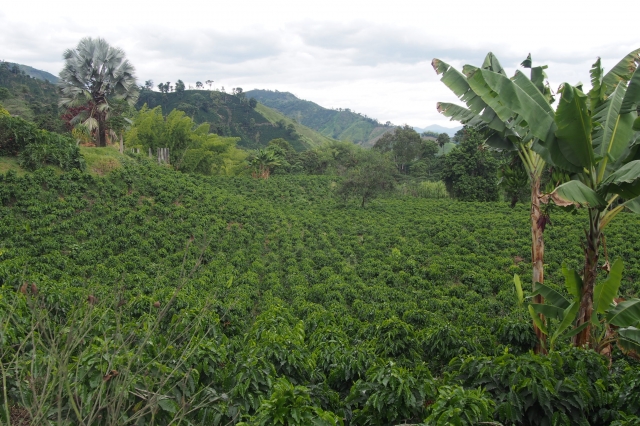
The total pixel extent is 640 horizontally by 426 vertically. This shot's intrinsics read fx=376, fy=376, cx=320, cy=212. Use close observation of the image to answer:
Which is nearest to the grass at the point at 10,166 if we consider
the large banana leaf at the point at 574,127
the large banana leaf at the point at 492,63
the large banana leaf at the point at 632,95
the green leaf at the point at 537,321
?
the large banana leaf at the point at 492,63

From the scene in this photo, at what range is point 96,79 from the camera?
16.0m

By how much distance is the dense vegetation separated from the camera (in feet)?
9.89

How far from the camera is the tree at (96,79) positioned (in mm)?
15492

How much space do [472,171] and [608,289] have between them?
27.8 meters

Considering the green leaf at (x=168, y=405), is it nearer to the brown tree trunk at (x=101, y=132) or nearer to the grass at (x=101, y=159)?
the grass at (x=101, y=159)

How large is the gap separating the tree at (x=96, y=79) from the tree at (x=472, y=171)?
2352 centimetres

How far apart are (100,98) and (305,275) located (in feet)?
39.5

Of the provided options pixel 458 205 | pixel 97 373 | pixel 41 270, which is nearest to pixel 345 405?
pixel 97 373

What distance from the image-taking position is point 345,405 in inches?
147

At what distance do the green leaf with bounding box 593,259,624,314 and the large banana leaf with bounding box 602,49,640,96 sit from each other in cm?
303

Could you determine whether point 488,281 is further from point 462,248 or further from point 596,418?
point 596,418

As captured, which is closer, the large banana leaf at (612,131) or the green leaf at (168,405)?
the green leaf at (168,405)

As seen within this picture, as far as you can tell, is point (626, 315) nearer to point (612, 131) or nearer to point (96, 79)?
point (612, 131)

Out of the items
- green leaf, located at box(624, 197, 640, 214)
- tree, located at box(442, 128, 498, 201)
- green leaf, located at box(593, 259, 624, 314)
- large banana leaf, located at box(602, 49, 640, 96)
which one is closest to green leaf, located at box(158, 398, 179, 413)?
green leaf, located at box(593, 259, 624, 314)
